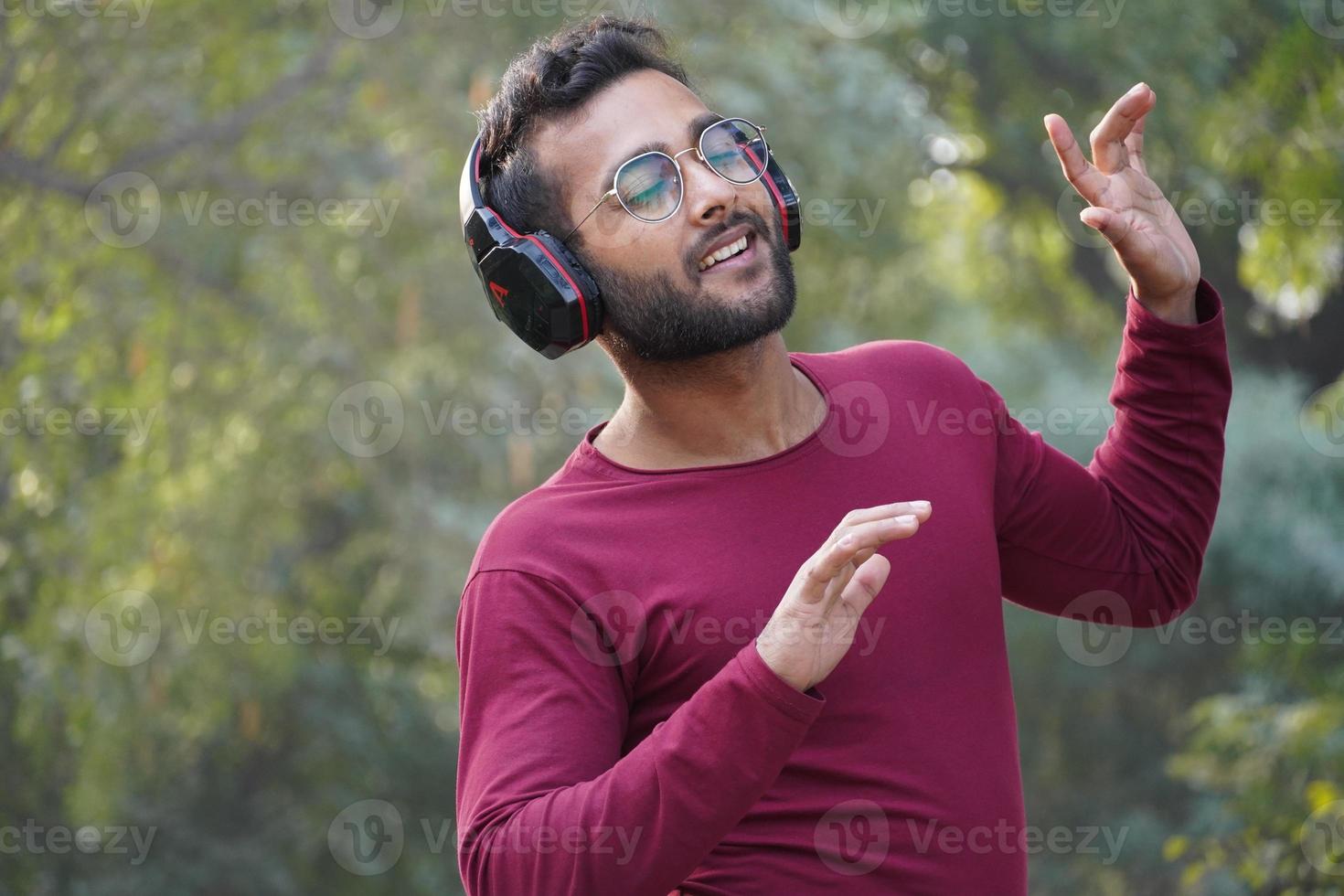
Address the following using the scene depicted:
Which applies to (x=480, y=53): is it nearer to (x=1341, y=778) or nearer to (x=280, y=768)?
(x=280, y=768)

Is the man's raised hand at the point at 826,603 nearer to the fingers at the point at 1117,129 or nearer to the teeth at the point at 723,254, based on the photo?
the teeth at the point at 723,254

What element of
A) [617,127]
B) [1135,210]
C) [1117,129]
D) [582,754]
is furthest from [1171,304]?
[582,754]

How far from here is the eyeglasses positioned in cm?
170

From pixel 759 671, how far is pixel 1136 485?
81cm

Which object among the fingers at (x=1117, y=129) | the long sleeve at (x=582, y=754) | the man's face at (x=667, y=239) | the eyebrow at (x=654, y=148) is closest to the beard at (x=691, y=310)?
the man's face at (x=667, y=239)

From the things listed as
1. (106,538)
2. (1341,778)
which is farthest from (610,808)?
(106,538)

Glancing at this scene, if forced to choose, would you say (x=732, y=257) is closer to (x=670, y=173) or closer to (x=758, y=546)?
(x=670, y=173)

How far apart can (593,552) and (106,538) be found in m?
4.51

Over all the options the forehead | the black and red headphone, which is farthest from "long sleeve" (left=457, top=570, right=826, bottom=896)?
the forehead

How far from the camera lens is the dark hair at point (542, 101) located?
1.80 metres

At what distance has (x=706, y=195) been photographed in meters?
1.69

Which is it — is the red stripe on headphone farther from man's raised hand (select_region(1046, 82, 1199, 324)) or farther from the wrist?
the wrist

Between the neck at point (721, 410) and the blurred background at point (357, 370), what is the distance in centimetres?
350

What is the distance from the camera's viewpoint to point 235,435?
6.16 metres
